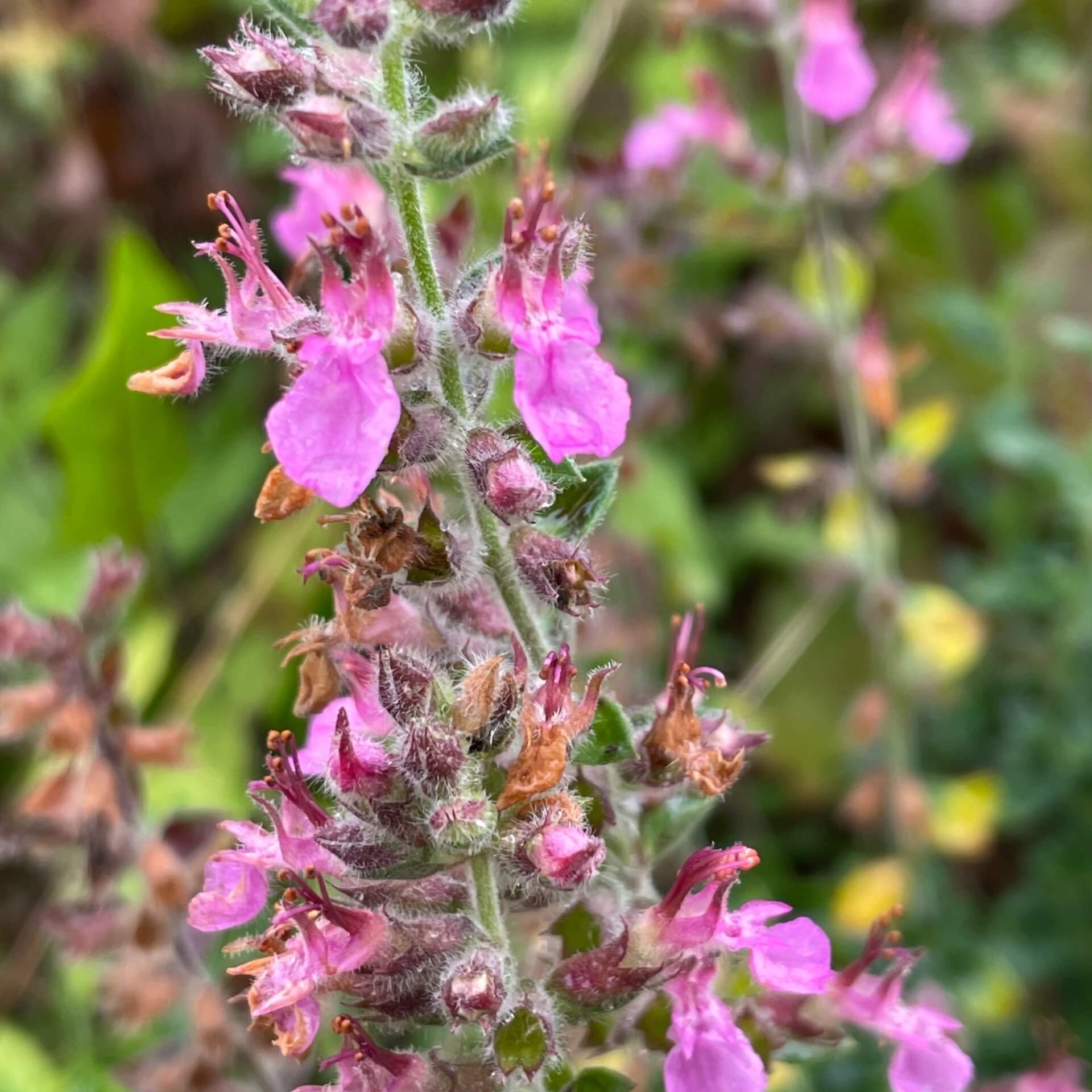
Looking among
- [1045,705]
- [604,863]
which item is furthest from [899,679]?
[604,863]

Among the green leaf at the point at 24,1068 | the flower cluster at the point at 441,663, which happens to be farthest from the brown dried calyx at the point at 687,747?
the green leaf at the point at 24,1068

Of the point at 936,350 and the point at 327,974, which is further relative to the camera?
the point at 936,350

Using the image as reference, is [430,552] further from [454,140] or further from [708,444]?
[708,444]

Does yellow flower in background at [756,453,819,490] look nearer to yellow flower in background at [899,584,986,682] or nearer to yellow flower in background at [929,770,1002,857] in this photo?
yellow flower in background at [899,584,986,682]

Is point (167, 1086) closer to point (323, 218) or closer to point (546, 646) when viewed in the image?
point (546, 646)

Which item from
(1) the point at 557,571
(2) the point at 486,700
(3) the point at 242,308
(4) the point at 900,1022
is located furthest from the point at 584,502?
(4) the point at 900,1022

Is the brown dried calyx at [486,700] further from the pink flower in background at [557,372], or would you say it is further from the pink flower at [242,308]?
the pink flower at [242,308]

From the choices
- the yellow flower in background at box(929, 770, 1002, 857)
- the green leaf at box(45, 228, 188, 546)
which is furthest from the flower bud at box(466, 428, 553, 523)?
the green leaf at box(45, 228, 188, 546)
